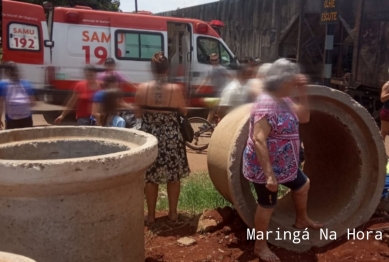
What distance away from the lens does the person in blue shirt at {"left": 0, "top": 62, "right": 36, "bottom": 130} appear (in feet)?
20.1

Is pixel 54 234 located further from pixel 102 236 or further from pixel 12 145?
pixel 12 145

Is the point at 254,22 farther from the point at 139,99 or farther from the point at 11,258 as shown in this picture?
the point at 11,258

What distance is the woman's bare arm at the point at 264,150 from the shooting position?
3.53m

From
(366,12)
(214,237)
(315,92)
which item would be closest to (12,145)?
(214,237)

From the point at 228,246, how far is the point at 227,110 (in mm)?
2295

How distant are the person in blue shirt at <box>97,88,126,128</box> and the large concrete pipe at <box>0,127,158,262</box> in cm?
272

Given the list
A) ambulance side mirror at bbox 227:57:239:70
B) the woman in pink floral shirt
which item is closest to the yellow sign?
ambulance side mirror at bbox 227:57:239:70

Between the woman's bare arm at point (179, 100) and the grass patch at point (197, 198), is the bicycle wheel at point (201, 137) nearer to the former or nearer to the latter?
the grass patch at point (197, 198)

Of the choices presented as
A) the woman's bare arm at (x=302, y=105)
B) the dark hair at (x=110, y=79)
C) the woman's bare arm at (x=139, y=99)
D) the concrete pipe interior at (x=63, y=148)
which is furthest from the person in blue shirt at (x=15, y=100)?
the woman's bare arm at (x=302, y=105)

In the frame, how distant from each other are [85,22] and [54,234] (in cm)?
846

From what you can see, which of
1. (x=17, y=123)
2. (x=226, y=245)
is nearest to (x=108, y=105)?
(x=17, y=123)

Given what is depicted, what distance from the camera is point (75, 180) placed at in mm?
2527

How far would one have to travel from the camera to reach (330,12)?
966 cm

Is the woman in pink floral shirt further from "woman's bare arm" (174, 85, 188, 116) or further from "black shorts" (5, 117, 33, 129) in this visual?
"black shorts" (5, 117, 33, 129)
